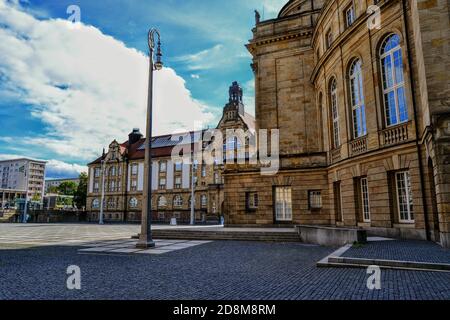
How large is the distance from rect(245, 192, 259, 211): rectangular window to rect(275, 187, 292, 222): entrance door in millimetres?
1632

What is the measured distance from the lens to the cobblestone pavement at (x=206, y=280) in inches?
231

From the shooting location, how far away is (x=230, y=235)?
742 inches

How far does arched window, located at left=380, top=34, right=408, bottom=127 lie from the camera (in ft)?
51.0

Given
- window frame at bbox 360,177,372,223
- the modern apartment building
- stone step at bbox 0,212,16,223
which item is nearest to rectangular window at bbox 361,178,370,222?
window frame at bbox 360,177,372,223

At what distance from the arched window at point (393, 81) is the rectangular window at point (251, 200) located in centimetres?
1156

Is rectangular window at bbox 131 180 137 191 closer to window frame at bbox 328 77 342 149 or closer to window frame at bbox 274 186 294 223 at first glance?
window frame at bbox 274 186 294 223

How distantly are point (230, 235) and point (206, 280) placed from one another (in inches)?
462

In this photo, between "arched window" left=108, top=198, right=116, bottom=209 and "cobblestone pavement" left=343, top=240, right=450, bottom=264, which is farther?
"arched window" left=108, top=198, right=116, bottom=209

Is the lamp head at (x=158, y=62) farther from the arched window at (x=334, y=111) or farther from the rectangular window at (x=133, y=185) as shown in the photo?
the rectangular window at (x=133, y=185)

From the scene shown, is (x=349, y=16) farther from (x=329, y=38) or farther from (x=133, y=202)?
(x=133, y=202)

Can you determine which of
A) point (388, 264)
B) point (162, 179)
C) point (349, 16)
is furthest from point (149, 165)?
point (162, 179)
